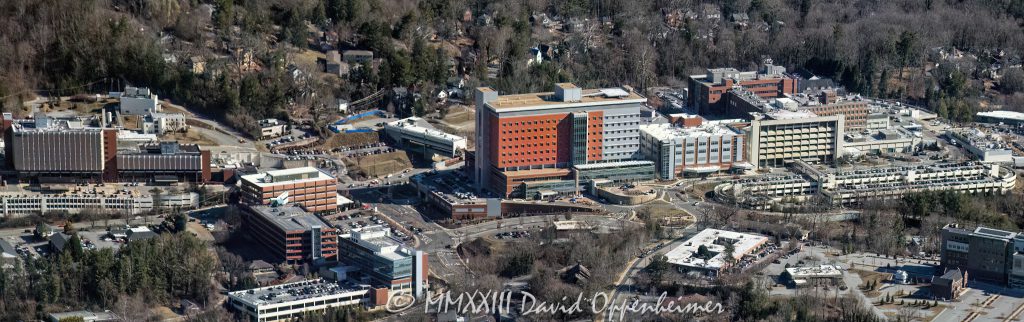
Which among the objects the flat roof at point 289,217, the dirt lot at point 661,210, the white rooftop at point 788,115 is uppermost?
the white rooftop at point 788,115

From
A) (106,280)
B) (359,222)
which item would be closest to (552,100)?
(359,222)

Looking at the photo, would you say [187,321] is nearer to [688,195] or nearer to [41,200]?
[41,200]

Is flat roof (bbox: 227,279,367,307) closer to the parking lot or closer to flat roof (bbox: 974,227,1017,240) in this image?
the parking lot

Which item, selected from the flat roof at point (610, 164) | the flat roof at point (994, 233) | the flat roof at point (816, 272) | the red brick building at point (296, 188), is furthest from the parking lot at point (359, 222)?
the flat roof at point (994, 233)

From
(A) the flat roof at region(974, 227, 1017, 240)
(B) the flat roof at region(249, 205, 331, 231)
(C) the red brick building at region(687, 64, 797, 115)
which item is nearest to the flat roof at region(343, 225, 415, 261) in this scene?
(B) the flat roof at region(249, 205, 331, 231)

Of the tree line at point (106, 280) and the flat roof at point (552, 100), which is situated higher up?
the flat roof at point (552, 100)

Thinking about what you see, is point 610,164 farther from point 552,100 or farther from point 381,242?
point 381,242

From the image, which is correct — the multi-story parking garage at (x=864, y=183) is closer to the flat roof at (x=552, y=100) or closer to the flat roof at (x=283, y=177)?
the flat roof at (x=552, y=100)

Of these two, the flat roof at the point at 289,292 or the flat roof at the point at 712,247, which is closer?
the flat roof at the point at 289,292
